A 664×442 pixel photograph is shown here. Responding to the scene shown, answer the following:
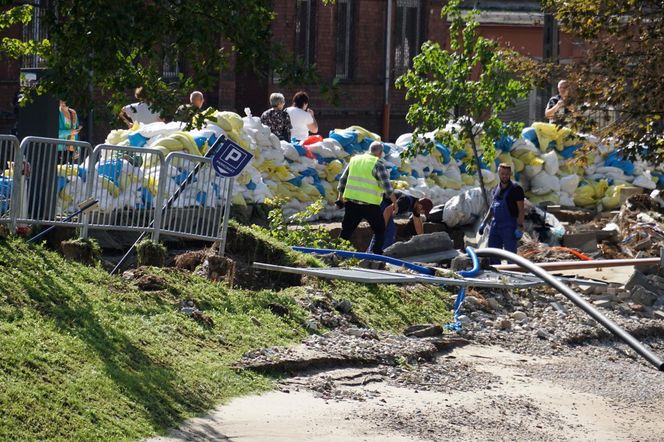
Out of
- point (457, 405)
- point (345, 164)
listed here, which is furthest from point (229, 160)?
point (345, 164)

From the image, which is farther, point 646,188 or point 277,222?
point 646,188

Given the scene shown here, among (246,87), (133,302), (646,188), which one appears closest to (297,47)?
(246,87)

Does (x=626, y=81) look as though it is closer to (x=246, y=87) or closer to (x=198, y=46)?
(x=198, y=46)

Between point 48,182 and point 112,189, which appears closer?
point 48,182

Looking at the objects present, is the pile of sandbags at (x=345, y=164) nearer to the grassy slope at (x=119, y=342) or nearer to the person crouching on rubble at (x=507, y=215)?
the person crouching on rubble at (x=507, y=215)

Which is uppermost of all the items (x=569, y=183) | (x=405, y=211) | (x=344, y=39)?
(x=344, y=39)

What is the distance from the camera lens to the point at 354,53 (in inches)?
1340

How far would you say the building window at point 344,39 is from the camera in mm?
33812

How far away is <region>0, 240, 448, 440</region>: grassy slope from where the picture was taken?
8.55 metres

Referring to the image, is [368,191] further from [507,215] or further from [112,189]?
[112,189]

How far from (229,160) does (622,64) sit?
4.97 m

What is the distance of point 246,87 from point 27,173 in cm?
1891

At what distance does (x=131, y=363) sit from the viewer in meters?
9.77

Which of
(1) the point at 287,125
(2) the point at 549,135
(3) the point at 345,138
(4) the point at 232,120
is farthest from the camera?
(2) the point at 549,135
